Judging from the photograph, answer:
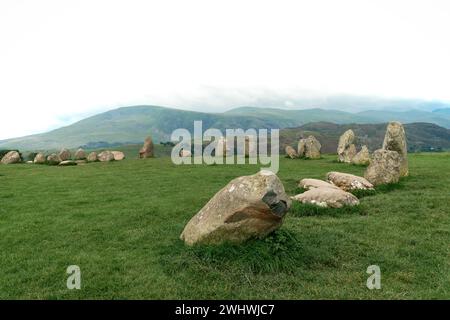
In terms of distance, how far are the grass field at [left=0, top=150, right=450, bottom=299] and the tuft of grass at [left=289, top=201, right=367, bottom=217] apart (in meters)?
0.09

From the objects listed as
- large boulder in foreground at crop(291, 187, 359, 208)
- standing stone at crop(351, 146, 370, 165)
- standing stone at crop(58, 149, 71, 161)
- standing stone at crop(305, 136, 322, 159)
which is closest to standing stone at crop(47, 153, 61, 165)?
standing stone at crop(58, 149, 71, 161)

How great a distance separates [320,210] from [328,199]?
1.02 meters

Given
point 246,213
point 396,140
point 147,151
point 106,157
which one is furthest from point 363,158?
point 106,157

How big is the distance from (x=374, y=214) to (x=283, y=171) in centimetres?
1696

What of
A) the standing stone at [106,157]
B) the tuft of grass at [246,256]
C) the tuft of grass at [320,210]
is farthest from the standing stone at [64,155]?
the tuft of grass at [246,256]

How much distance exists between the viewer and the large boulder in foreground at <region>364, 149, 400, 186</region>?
2456 cm

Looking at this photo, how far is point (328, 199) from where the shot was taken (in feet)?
61.6

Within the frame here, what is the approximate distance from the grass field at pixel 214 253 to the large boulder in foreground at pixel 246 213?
384mm

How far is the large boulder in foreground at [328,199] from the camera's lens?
18625 millimetres

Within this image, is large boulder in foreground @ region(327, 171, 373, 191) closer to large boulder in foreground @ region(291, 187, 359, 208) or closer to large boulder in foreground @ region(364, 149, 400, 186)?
large boulder in foreground @ region(364, 149, 400, 186)

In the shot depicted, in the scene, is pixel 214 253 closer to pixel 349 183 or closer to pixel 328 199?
pixel 328 199
